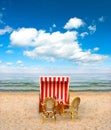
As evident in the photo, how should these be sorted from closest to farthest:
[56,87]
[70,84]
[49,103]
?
[49,103]
[56,87]
[70,84]

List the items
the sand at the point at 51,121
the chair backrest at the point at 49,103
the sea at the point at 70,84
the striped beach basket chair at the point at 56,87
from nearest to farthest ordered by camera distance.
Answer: the sand at the point at 51,121
the chair backrest at the point at 49,103
the striped beach basket chair at the point at 56,87
the sea at the point at 70,84

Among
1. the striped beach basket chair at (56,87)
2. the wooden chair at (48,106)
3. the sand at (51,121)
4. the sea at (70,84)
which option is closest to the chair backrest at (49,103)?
the wooden chair at (48,106)

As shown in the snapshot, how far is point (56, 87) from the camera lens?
14.5 metres

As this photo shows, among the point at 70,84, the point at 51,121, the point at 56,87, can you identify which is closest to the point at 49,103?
the point at 51,121

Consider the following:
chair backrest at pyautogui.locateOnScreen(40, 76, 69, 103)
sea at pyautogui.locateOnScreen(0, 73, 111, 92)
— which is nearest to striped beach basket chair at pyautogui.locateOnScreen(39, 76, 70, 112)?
chair backrest at pyautogui.locateOnScreen(40, 76, 69, 103)

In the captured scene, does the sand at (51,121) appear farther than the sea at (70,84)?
No

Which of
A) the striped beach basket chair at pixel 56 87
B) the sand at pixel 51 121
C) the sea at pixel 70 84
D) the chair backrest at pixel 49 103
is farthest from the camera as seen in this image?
the sea at pixel 70 84

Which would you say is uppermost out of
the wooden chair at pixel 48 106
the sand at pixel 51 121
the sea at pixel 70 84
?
the sea at pixel 70 84

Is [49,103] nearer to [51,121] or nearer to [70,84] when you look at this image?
[51,121]

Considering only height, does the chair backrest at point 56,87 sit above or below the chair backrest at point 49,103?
above

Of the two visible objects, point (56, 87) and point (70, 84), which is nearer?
point (56, 87)

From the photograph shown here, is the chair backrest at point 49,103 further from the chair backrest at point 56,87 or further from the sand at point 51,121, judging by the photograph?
the chair backrest at point 56,87

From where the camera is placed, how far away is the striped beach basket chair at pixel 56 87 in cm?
1434

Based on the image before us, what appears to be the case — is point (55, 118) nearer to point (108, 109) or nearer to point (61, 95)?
point (61, 95)
